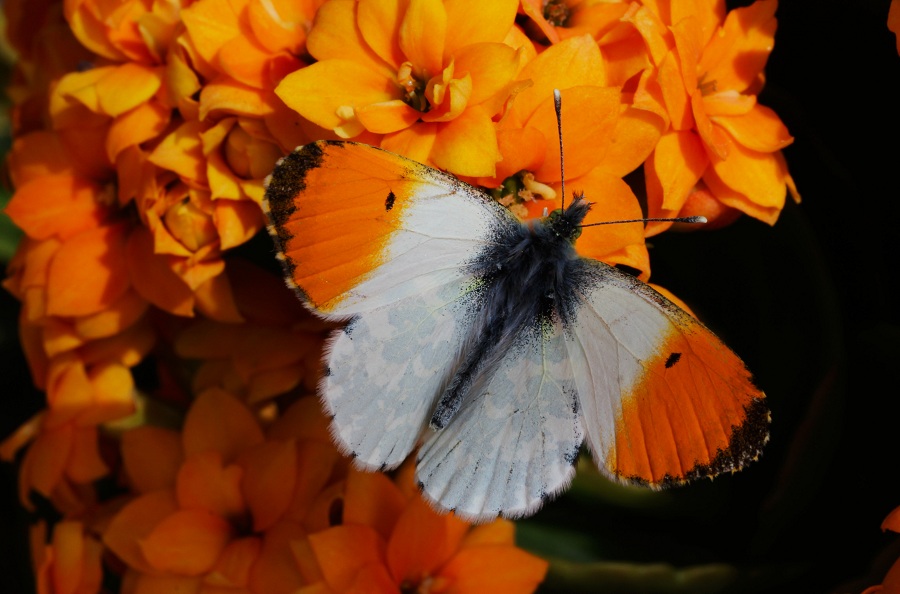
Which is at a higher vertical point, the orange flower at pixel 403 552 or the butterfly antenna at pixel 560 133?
the butterfly antenna at pixel 560 133

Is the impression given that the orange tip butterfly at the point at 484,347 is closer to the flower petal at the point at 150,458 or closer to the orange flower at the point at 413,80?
the orange flower at the point at 413,80

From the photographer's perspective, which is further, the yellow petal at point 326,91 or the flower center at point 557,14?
the flower center at point 557,14

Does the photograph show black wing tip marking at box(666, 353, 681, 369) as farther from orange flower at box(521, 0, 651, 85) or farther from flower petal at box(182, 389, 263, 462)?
flower petal at box(182, 389, 263, 462)

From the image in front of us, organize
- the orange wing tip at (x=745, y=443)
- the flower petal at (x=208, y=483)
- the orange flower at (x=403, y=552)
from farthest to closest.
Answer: the flower petal at (x=208, y=483) → the orange flower at (x=403, y=552) → the orange wing tip at (x=745, y=443)

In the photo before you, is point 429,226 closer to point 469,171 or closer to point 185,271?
point 469,171

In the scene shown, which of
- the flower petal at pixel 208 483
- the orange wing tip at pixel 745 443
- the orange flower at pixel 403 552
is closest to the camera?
the orange wing tip at pixel 745 443

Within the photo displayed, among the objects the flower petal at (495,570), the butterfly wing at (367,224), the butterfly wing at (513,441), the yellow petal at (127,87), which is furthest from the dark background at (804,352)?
the yellow petal at (127,87)

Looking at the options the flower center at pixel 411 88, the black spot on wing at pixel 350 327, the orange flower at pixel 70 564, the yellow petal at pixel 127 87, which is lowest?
the orange flower at pixel 70 564

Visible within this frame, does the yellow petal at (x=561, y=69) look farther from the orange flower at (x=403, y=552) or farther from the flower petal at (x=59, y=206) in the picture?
the flower petal at (x=59, y=206)
